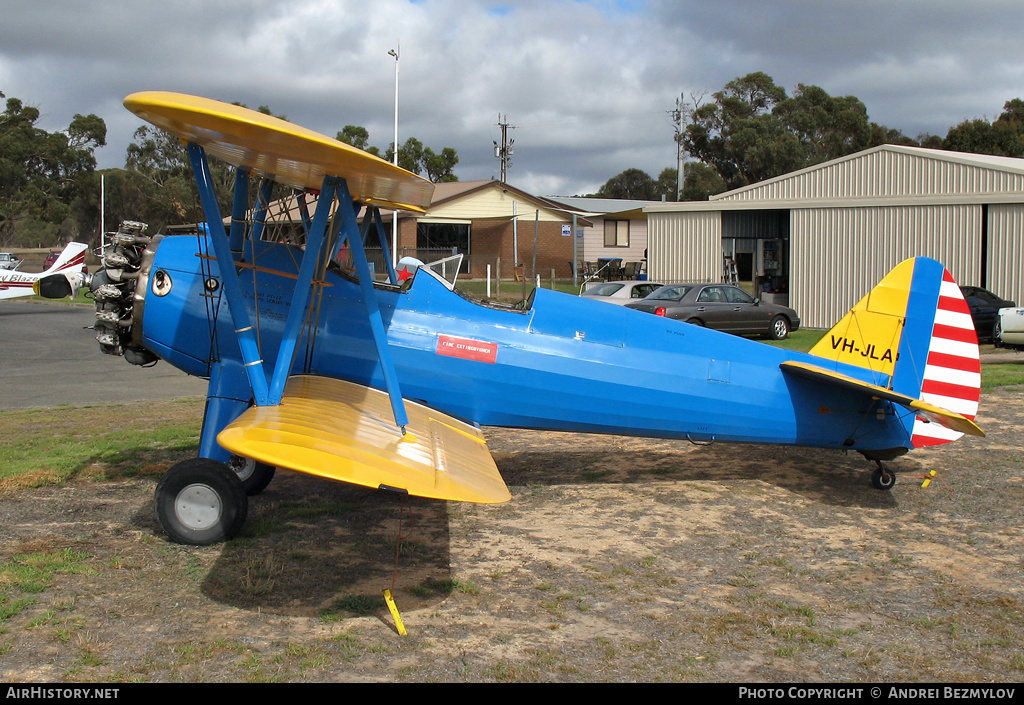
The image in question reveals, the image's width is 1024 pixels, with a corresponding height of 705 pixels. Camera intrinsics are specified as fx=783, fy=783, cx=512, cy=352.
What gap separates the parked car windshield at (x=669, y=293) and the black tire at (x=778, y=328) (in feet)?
8.02

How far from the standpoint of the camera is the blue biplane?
17.4ft

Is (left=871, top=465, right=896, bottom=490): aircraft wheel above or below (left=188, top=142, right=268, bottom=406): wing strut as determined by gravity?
below

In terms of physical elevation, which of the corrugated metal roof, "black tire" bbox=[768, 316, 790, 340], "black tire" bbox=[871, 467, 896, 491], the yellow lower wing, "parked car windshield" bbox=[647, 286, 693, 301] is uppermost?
the corrugated metal roof

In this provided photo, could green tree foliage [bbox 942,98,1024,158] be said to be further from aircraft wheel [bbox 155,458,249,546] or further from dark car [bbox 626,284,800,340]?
aircraft wheel [bbox 155,458,249,546]

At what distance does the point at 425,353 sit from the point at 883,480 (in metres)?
4.16

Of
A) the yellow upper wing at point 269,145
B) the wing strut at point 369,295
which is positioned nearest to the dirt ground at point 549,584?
the wing strut at point 369,295

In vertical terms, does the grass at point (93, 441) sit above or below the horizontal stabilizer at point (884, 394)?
below

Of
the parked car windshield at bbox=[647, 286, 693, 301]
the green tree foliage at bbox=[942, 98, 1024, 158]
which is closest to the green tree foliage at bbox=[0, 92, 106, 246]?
the parked car windshield at bbox=[647, 286, 693, 301]

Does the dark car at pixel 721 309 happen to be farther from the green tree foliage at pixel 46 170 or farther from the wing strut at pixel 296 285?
the green tree foliage at pixel 46 170

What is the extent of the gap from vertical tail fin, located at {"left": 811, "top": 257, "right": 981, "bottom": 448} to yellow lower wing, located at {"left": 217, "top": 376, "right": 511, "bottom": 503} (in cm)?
351

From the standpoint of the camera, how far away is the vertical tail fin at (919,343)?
6730mm

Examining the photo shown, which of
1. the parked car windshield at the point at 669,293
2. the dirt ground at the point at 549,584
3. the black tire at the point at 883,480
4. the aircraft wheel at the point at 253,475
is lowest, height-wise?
the dirt ground at the point at 549,584

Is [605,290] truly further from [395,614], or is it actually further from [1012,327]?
[395,614]
